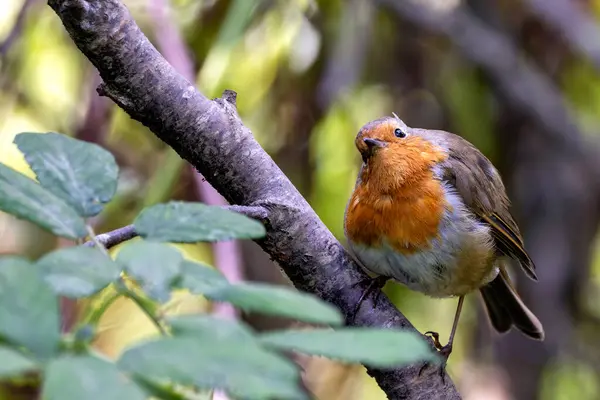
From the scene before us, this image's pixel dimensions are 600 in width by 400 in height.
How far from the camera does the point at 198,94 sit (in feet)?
4.74

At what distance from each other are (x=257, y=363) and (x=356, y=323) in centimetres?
105

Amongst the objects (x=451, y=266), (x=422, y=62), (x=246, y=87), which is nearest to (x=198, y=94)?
(x=451, y=266)

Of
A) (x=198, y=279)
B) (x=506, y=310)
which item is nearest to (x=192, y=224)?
(x=198, y=279)

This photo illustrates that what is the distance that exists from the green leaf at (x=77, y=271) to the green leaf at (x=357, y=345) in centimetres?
14

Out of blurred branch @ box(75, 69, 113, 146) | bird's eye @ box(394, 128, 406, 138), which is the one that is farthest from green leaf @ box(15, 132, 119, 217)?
blurred branch @ box(75, 69, 113, 146)

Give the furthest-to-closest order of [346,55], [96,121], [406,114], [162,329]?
[406,114] → [346,55] → [96,121] → [162,329]

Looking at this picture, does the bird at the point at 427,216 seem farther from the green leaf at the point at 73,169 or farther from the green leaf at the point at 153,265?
the green leaf at the point at 153,265

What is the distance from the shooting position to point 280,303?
61 centimetres

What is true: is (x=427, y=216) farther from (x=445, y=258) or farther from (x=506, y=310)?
(x=506, y=310)

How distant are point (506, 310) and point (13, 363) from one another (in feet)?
8.63

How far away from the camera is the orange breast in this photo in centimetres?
232

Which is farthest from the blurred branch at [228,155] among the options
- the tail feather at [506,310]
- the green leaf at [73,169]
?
the tail feather at [506,310]

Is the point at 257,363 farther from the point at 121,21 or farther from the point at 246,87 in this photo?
the point at 246,87

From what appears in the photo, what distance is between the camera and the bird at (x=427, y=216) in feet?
7.64
